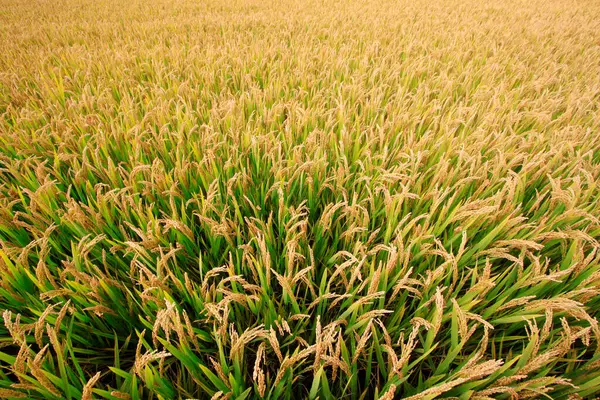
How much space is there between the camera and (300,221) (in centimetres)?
98

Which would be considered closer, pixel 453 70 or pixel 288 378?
pixel 288 378

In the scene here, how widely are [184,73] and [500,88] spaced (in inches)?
106

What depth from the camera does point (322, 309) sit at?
1.00 m

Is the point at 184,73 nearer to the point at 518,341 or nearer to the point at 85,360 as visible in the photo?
the point at 85,360

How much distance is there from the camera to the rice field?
0.78m

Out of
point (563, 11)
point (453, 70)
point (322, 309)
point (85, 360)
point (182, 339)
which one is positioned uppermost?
point (563, 11)

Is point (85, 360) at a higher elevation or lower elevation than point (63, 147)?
lower

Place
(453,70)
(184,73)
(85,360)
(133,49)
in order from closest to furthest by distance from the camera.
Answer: (85,360)
(184,73)
(453,70)
(133,49)

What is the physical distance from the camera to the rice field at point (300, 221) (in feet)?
2.56

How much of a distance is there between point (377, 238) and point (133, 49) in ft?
12.0

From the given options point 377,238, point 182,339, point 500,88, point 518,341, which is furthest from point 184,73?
point 518,341

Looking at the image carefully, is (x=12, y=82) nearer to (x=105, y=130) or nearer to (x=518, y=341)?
(x=105, y=130)

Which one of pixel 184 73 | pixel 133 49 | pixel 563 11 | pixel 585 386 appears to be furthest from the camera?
pixel 563 11

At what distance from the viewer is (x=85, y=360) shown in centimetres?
90
